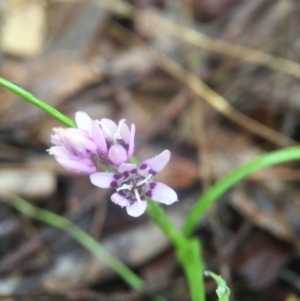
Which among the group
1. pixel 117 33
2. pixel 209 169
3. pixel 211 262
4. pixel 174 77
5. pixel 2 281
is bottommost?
pixel 211 262

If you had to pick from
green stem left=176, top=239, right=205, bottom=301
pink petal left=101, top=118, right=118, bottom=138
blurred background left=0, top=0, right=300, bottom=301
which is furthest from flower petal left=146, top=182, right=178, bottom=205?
blurred background left=0, top=0, right=300, bottom=301

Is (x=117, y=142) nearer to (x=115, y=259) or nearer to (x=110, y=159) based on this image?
(x=110, y=159)

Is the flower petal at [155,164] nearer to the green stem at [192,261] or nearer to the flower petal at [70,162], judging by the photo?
the flower petal at [70,162]

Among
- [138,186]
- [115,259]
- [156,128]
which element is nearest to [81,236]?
[115,259]

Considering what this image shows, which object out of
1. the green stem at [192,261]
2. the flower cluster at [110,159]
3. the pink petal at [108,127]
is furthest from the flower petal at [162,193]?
the green stem at [192,261]

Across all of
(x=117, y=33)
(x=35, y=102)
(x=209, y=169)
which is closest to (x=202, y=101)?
(x=209, y=169)

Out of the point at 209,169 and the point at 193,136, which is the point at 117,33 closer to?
the point at 193,136
